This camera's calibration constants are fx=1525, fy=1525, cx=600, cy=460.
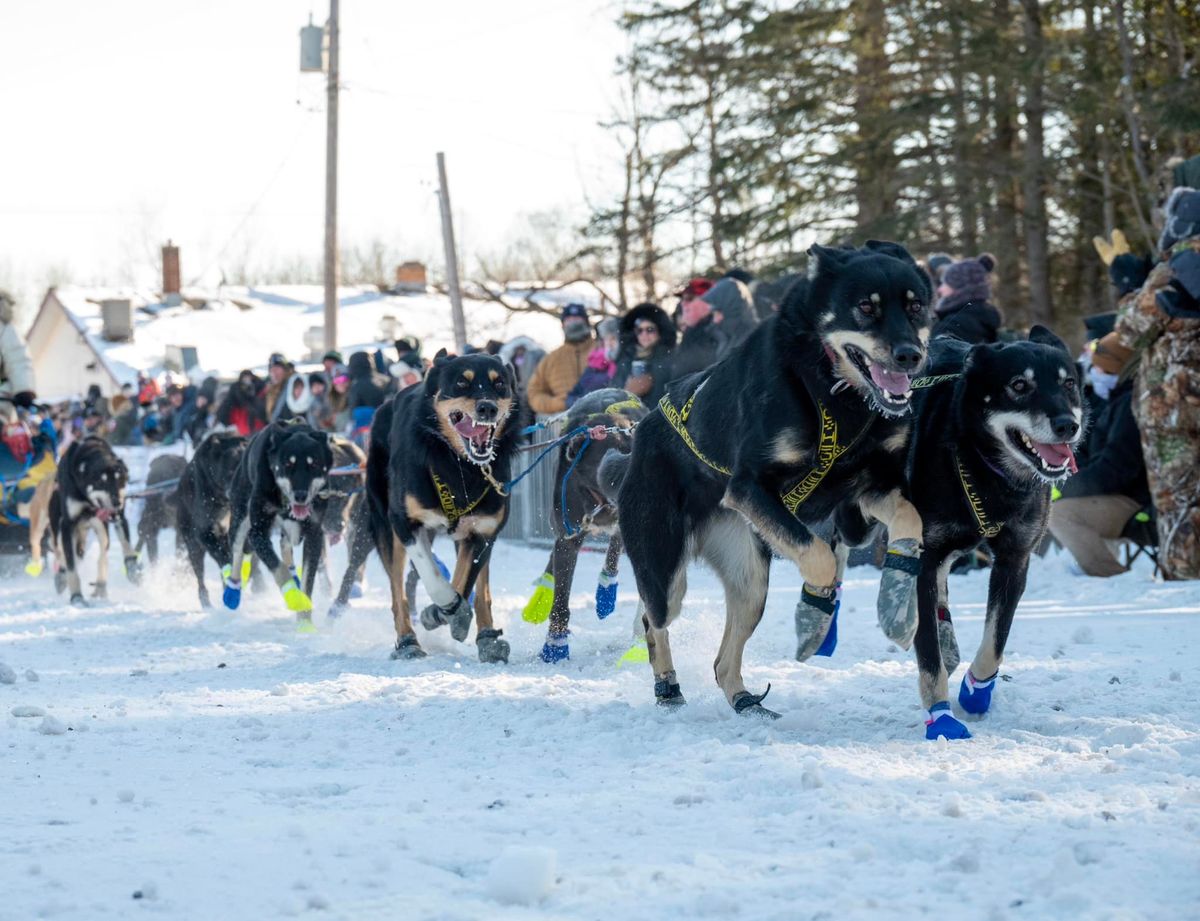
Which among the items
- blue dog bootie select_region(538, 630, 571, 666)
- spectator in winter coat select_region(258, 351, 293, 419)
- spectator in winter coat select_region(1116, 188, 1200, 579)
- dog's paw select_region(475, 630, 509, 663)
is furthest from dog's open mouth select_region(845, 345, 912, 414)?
spectator in winter coat select_region(258, 351, 293, 419)

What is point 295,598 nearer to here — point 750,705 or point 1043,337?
point 750,705

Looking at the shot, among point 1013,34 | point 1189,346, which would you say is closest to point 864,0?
point 1013,34

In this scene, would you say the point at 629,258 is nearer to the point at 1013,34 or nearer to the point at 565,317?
the point at 1013,34

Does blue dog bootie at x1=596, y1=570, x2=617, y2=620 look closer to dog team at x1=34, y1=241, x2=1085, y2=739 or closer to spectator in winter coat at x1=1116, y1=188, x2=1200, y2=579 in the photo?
dog team at x1=34, y1=241, x2=1085, y2=739

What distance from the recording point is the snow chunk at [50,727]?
16.7ft

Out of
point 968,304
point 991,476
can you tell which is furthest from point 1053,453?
point 968,304

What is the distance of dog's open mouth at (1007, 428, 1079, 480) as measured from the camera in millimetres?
4762

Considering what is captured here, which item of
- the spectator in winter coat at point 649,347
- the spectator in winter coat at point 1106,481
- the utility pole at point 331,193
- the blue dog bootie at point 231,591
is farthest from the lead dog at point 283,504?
the utility pole at point 331,193

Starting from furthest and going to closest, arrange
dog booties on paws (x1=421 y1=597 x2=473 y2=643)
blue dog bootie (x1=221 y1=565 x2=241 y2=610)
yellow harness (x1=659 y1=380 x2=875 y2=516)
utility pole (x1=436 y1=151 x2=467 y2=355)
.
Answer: utility pole (x1=436 y1=151 x2=467 y2=355) → blue dog bootie (x1=221 y1=565 x2=241 y2=610) → dog booties on paws (x1=421 y1=597 x2=473 y2=643) → yellow harness (x1=659 y1=380 x2=875 y2=516)

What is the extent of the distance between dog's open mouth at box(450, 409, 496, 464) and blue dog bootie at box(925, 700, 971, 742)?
312 cm

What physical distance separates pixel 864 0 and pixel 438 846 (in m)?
17.0

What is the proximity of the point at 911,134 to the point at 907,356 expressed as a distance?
15025 millimetres

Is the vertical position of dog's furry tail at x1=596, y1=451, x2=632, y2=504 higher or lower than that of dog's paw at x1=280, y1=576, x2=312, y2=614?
higher

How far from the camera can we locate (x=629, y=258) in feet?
72.1
